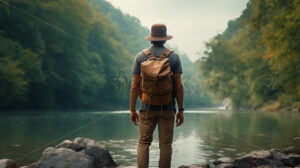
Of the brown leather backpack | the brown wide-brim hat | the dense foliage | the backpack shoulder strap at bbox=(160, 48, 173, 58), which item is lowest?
the brown leather backpack

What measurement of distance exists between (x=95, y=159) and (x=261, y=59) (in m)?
27.2

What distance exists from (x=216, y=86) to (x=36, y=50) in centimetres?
2518

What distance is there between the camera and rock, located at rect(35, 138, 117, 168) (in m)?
5.41

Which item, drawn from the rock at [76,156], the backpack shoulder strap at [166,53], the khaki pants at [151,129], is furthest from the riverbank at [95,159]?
the backpack shoulder strap at [166,53]

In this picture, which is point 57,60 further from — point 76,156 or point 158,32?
point 158,32

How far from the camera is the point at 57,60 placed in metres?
38.7

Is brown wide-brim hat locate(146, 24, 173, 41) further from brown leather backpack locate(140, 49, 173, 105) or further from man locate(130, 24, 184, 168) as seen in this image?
brown leather backpack locate(140, 49, 173, 105)

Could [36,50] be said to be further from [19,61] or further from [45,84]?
[19,61]

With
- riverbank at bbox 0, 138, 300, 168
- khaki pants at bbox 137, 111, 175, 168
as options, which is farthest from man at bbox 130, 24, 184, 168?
riverbank at bbox 0, 138, 300, 168

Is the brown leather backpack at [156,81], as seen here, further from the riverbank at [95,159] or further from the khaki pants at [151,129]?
the riverbank at [95,159]

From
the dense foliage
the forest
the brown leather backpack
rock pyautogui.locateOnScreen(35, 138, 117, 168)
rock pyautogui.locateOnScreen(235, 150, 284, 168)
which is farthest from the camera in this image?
the forest

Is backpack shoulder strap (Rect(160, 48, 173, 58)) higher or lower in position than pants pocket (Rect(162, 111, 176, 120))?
higher

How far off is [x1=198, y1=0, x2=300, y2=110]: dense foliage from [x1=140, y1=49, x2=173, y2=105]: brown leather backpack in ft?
43.5

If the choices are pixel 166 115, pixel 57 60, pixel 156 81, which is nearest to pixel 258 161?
pixel 166 115
